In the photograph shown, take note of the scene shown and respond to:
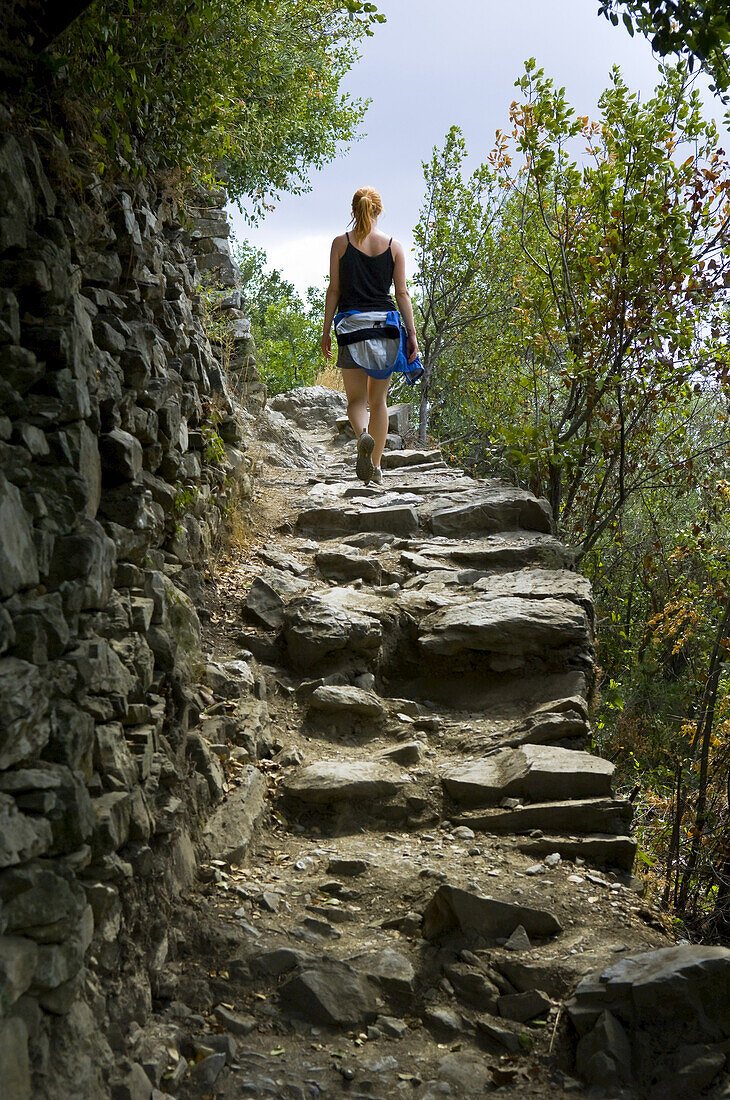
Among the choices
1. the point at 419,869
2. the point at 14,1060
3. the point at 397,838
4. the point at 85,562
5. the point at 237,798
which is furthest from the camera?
the point at 397,838

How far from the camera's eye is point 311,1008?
9.75 feet

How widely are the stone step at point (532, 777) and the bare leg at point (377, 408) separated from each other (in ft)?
13.3

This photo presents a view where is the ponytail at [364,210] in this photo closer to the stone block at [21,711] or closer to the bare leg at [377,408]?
the bare leg at [377,408]

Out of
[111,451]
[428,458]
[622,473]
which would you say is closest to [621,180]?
[622,473]

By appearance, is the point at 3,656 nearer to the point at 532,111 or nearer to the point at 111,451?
the point at 111,451

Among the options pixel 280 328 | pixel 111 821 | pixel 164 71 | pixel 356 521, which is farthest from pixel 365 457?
pixel 280 328

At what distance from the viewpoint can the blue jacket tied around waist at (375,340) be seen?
7.26m

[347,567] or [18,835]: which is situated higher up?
[347,567]

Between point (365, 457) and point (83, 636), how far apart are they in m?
5.91

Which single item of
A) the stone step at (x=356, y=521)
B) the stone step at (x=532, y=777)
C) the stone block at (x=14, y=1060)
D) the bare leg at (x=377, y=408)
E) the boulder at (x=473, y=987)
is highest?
the bare leg at (x=377, y=408)

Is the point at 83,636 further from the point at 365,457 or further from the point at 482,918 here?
the point at 365,457

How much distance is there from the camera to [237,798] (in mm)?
3990

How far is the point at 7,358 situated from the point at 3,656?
94 centimetres

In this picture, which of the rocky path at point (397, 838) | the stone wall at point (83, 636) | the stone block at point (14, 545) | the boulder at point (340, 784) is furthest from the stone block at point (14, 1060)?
the boulder at point (340, 784)
